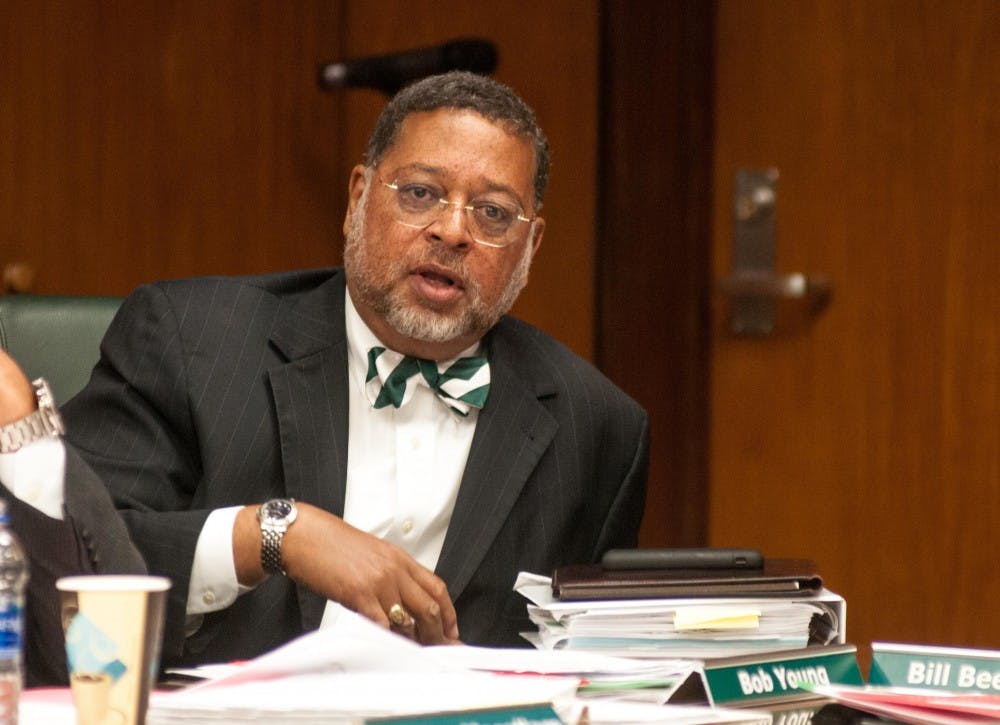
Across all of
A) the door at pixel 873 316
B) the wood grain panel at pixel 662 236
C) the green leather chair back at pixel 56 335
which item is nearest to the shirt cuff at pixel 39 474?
the green leather chair back at pixel 56 335

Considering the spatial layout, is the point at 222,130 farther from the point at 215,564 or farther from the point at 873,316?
the point at 215,564

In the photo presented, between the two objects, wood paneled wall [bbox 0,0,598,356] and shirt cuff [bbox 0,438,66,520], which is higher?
wood paneled wall [bbox 0,0,598,356]

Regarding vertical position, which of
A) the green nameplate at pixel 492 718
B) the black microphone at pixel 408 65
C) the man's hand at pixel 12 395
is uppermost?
the black microphone at pixel 408 65

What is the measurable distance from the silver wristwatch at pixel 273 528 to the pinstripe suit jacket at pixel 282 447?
0.34 feet

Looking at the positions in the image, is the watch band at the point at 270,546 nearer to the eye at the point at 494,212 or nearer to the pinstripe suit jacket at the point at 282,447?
the pinstripe suit jacket at the point at 282,447

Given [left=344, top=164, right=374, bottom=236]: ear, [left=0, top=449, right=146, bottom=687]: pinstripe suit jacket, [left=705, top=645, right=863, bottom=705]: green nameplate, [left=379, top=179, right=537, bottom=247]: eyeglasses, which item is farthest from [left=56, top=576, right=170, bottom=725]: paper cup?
[left=344, top=164, right=374, bottom=236]: ear

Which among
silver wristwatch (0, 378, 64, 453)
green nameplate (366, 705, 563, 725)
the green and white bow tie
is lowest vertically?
green nameplate (366, 705, 563, 725)

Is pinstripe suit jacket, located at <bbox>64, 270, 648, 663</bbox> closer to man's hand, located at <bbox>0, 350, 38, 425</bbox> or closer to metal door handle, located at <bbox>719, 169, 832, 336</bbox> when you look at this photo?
man's hand, located at <bbox>0, 350, 38, 425</bbox>

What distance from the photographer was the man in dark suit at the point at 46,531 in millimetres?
1239

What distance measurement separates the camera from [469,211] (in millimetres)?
1950

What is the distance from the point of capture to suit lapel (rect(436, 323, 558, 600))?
185 cm

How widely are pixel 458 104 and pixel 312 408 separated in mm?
455

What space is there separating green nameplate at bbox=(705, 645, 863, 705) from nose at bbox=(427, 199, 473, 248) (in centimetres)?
83

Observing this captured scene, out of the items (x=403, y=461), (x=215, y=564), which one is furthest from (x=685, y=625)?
(x=403, y=461)
